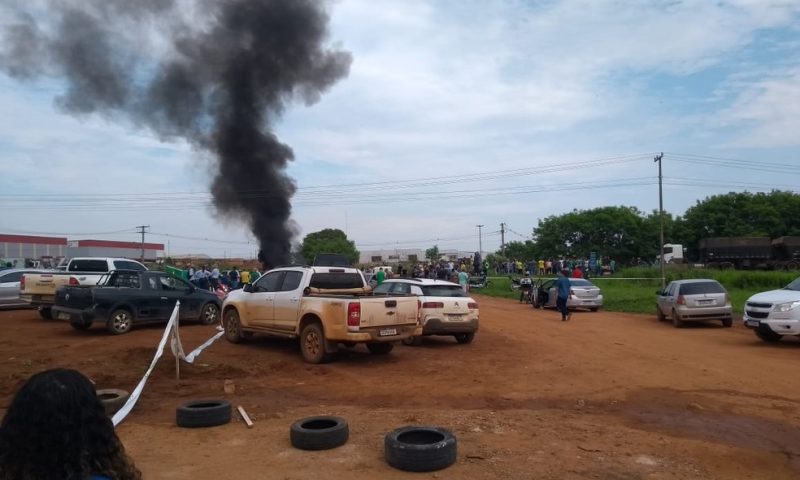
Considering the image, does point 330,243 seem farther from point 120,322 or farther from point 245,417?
point 245,417

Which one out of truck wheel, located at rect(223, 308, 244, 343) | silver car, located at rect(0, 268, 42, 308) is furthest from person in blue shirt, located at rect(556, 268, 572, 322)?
silver car, located at rect(0, 268, 42, 308)

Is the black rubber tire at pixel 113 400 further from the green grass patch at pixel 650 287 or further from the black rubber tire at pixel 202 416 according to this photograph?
the green grass patch at pixel 650 287

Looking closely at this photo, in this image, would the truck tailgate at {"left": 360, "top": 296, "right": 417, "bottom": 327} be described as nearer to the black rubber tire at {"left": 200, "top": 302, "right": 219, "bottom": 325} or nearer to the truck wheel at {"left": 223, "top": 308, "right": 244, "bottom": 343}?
the truck wheel at {"left": 223, "top": 308, "right": 244, "bottom": 343}

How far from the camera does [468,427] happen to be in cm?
670

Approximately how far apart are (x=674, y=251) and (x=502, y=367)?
5460 cm

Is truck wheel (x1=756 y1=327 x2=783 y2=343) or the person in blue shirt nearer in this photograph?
truck wheel (x1=756 y1=327 x2=783 y2=343)

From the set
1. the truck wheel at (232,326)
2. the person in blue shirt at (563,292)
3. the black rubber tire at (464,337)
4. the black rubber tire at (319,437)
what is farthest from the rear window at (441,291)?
the black rubber tire at (319,437)

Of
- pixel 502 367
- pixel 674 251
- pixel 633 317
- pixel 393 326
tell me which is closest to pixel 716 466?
pixel 502 367

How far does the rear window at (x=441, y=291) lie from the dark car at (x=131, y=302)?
21.1 feet

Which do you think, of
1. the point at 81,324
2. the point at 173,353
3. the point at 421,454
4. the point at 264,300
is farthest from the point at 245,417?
the point at 81,324

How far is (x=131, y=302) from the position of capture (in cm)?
1477

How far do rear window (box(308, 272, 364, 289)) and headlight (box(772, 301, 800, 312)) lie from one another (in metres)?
8.46

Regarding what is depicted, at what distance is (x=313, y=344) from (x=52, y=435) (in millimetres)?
8833

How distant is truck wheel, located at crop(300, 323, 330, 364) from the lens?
35.1 ft
